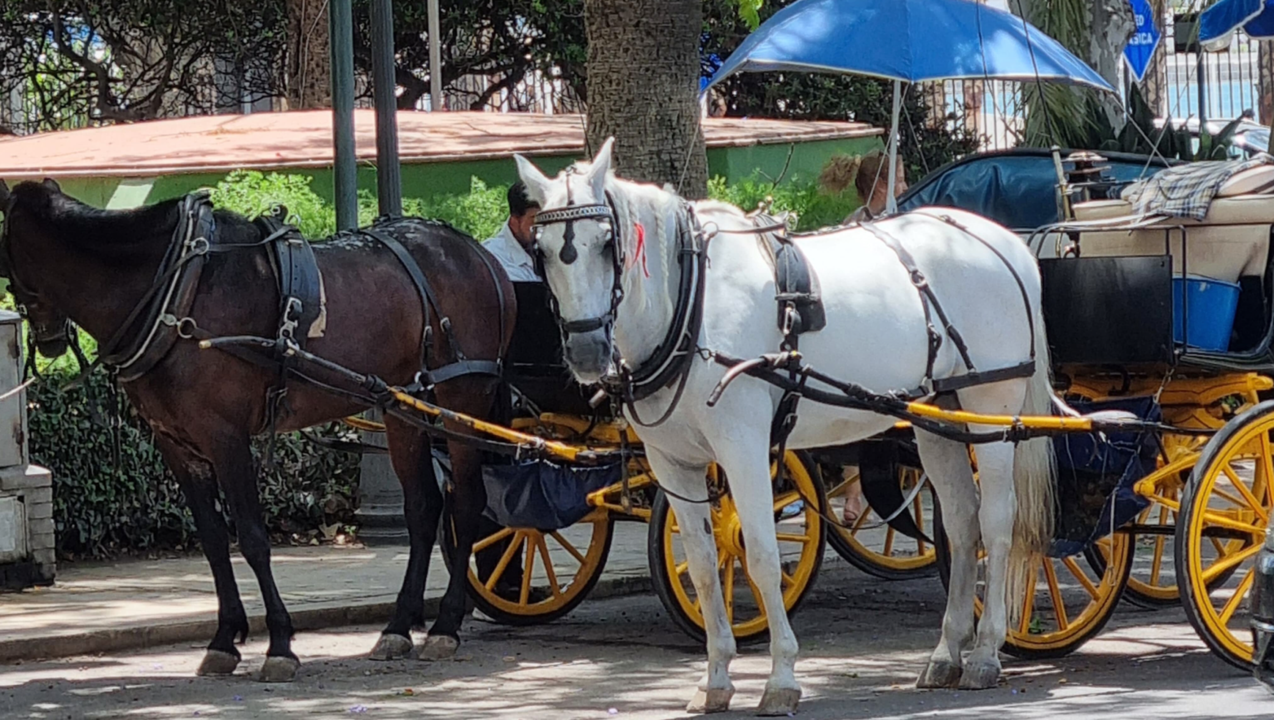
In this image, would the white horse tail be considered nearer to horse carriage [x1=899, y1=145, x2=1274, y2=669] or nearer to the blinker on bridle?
horse carriage [x1=899, y1=145, x2=1274, y2=669]

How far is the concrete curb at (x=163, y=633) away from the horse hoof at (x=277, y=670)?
1125 mm

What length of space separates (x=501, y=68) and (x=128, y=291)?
16.0 metres

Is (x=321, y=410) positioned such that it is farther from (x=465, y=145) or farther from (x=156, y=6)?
(x=156, y=6)

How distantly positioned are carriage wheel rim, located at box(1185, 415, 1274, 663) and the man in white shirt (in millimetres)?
3021

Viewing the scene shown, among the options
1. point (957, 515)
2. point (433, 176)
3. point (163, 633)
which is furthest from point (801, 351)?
point (433, 176)

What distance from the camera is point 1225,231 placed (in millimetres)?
7945

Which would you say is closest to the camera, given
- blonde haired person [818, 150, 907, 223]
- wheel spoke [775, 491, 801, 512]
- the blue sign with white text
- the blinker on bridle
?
the blinker on bridle

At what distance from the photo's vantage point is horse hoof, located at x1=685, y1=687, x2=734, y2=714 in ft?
22.8

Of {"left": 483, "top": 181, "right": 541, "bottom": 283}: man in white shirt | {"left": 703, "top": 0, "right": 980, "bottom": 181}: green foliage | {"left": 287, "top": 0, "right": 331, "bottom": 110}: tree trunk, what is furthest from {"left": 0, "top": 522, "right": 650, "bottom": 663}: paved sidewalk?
{"left": 703, "top": 0, "right": 980, "bottom": 181}: green foliage

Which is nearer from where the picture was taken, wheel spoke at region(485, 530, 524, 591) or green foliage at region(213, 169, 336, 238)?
wheel spoke at region(485, 530, 524, 591)

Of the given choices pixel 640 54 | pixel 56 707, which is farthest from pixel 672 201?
pixel 640 54

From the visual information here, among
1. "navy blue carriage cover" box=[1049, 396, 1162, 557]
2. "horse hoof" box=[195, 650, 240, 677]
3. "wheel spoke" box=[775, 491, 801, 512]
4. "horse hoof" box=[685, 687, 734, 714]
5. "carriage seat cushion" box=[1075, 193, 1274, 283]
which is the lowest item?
"horse hoof" box=[195, 650, 240, 677]

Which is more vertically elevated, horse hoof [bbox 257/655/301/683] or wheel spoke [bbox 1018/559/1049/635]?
wheel spoke [bbox 1018/559/1049/635]

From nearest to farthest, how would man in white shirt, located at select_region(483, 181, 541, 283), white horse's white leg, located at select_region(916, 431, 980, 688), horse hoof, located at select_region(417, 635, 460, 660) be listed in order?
white horse's white leg, located at select_region(916, 431, 980, 688) → horse hoof, located at select_region(417, 635, 460, 660) → man in white shirt, located at select_region(483, 181, 541, 283)
